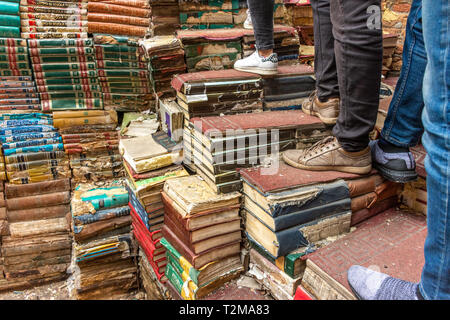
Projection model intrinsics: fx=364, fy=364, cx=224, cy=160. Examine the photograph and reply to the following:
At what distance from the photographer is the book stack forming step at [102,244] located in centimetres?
237

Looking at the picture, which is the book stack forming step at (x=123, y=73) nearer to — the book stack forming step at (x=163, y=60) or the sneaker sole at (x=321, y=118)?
the book stack forming step at (x=163, y=60)

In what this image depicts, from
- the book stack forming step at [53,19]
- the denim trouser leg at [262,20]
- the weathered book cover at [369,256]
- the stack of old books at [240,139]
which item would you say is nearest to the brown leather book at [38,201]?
the book stack forming step at [53,19]

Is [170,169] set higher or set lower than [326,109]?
lower

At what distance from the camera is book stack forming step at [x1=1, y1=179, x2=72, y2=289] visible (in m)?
2.68

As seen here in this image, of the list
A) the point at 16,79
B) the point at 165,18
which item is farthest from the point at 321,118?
the point at 16,79

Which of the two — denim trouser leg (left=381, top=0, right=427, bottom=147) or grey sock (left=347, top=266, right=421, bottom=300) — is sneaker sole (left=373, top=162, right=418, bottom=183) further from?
grey sock (left=347, top=266, right=421, bottom=300)

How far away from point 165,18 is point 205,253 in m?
1.56

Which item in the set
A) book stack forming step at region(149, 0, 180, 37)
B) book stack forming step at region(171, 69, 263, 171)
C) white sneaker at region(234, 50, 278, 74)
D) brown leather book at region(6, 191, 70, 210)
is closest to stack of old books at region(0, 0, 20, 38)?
book stack forming step at region(149, 0, 180, 37)

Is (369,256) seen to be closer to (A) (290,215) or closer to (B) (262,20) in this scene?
(A) (290,215)

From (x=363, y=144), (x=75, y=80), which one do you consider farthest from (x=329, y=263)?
(x=75, y=80)

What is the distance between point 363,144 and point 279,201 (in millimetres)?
415

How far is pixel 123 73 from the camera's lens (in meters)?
2.73

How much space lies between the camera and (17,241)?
106 inches

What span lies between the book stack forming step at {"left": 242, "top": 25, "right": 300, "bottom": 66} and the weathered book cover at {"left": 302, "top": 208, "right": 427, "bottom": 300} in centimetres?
116
